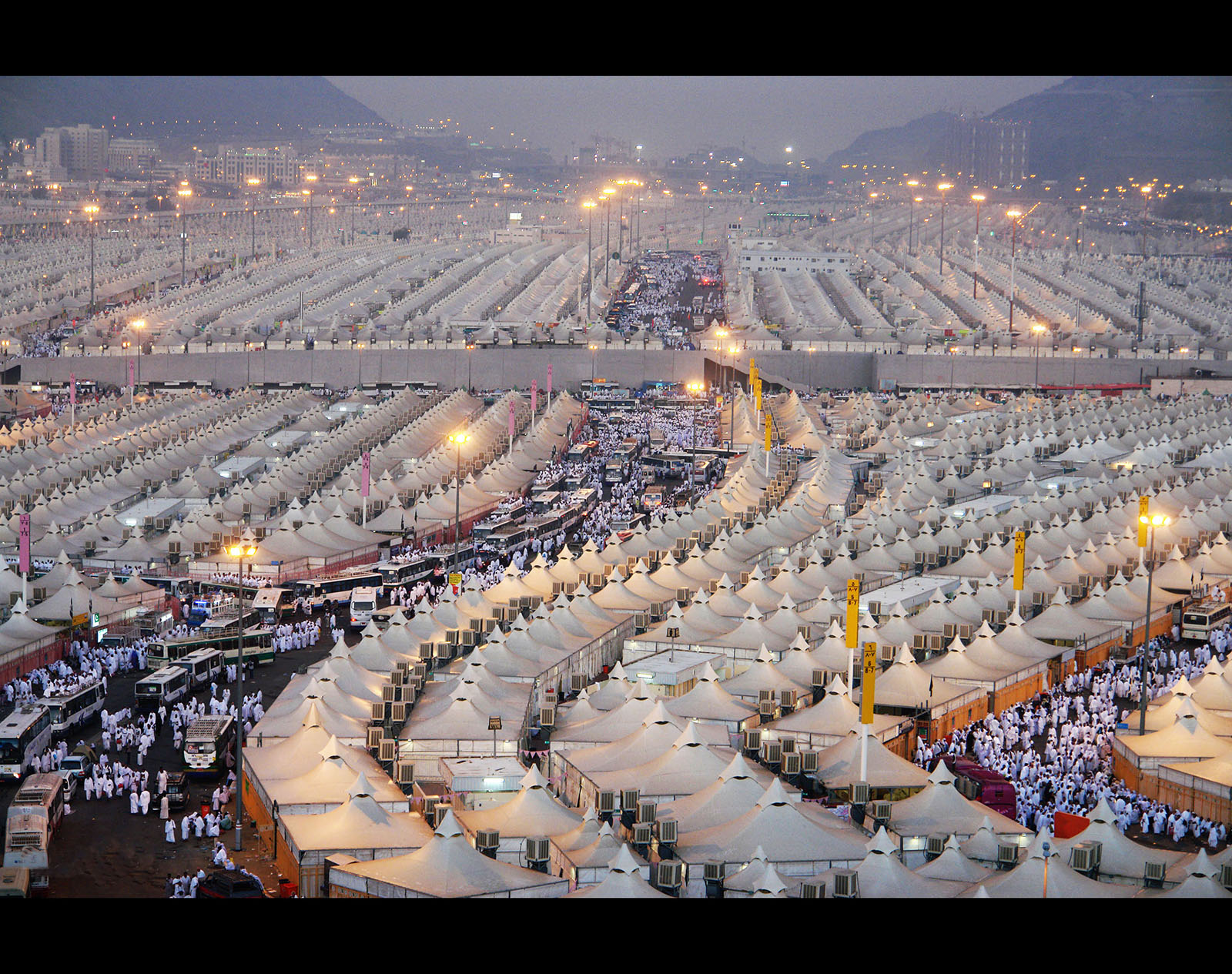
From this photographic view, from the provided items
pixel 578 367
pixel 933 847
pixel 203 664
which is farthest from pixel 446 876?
pixel 578 367

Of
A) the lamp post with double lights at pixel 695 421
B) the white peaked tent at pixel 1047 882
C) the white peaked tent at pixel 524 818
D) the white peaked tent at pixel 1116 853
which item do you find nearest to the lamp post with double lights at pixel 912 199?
the lamp post with double lights at pixel 695 421

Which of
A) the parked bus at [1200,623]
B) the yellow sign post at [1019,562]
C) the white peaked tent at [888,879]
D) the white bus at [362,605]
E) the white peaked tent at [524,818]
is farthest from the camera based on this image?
the white bus at [362,605]

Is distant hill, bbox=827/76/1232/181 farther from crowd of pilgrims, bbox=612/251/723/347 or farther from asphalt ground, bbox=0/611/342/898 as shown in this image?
asphalt ground, bbox=0/611/342/898

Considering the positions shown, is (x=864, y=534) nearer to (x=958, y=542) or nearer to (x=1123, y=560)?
(x=958, y=542)

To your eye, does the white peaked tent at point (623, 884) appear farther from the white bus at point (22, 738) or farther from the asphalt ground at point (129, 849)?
the white bus at point (22, 738)

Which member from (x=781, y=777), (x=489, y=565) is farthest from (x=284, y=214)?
(x=781, y=777)
